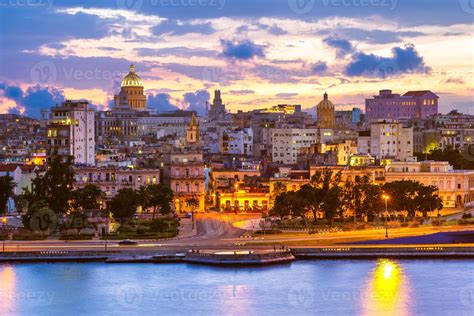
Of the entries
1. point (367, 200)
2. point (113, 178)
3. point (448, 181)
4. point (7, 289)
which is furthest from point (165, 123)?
point (7, 289)

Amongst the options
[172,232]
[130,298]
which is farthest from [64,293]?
[172,232]

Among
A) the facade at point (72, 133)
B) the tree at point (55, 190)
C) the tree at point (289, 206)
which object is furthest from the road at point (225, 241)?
the facade at point (72, 133)

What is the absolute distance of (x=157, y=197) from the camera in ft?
231

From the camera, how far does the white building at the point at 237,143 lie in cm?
10912

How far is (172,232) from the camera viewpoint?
205 feet

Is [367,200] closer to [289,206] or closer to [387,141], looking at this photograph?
[289,206]

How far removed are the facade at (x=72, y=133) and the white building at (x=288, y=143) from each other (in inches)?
769

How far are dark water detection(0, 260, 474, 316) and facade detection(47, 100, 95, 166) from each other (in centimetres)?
3027

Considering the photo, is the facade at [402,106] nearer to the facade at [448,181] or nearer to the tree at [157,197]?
the facade at [448,181]

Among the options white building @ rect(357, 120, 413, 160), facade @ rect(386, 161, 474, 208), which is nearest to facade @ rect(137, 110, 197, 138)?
white building @ rect(357, 120, 413, 160)

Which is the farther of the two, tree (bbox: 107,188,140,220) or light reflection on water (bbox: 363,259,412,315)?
tree (bbox: 107,188,140,220)

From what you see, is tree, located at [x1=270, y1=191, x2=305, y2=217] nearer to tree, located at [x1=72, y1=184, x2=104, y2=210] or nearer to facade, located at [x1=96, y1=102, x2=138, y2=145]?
tree, located at [x1=72, y1=184, x2=104, y2=210]

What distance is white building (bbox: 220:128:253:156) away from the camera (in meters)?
109

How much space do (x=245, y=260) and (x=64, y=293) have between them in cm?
878
